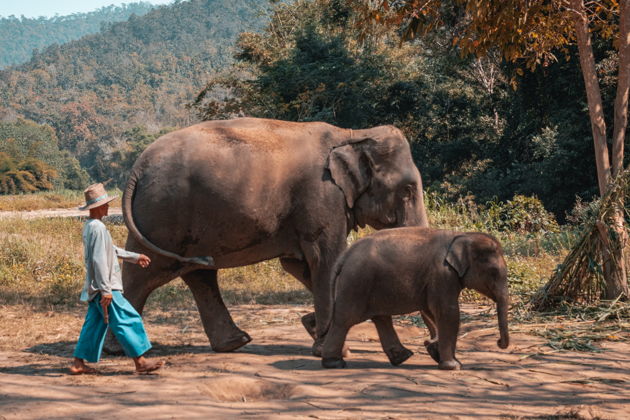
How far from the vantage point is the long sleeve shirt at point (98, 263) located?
584cm

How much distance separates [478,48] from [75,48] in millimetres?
148805

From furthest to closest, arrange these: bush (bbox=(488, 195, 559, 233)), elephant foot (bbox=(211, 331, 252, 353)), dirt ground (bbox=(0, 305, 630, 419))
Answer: bush (bbox=(488, 195, 559, 233)), elephant foot (bbox=(211, 331, 252, 353)), dirt ground (bbox=(0, 305, 630, 419))

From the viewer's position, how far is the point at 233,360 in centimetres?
644

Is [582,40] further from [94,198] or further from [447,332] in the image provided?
[94,198]

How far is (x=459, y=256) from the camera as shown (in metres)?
5.89

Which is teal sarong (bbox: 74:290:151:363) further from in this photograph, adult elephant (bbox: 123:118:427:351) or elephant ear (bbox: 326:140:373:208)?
elephant ear (bbox: 326:140:373:208)

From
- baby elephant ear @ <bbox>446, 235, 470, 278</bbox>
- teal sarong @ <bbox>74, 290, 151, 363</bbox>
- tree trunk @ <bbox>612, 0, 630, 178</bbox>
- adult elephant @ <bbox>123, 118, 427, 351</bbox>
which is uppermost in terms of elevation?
tree trunk @ <bbox>612, 0, 630, 178</bbox>

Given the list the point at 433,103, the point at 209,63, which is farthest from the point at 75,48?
the point at 433,103

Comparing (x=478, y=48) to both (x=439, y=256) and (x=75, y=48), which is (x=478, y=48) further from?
(x=75, y=48)

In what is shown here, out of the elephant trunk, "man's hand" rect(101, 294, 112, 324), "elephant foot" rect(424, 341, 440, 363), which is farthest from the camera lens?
"elephant foot" rect(424, 341, 440, 363)

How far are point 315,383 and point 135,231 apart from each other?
6.73ft

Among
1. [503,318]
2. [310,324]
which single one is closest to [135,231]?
[310,324]

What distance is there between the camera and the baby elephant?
5.89m

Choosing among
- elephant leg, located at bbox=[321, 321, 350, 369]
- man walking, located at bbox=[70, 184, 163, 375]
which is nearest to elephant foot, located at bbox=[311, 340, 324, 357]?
elephant leg, located at bbox=[321, 321, 350, 369]
